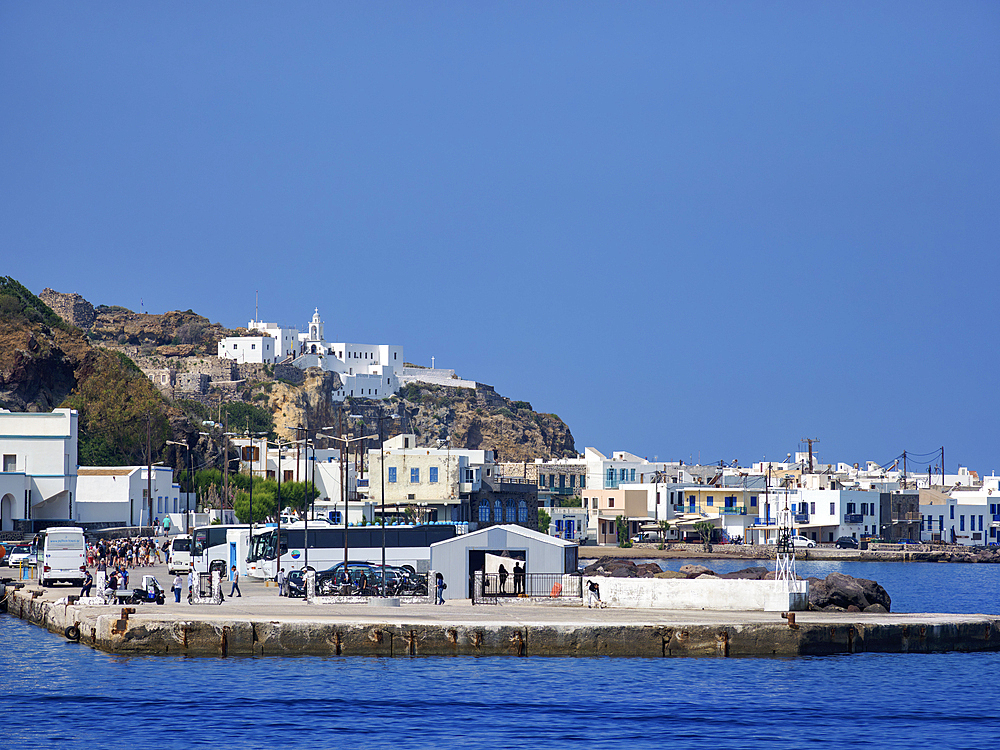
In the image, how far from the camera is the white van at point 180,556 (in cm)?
5682

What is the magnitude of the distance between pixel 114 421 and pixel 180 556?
5405 centimetres

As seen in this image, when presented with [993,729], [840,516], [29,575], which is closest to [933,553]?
[840,516]

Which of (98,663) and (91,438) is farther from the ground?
(91,438)

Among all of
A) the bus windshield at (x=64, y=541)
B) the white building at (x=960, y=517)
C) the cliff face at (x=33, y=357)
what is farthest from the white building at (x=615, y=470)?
the bus windshield at (x=64, y=541)

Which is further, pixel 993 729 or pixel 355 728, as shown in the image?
pixel 993 729

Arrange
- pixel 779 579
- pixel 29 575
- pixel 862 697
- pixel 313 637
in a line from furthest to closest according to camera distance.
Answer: pixel 29 575 → pixel 779 579 → pixel 313 637 → pixel 862 697

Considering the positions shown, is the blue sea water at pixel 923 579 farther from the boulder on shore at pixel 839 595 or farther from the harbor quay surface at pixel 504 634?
the harbor quay surface at pixel 504 634

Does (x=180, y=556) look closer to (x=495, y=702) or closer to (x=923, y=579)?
(x=495, y=702)

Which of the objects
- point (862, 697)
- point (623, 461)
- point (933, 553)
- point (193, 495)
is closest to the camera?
point (862, 697)

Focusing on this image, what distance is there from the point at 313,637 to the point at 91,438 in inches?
3091

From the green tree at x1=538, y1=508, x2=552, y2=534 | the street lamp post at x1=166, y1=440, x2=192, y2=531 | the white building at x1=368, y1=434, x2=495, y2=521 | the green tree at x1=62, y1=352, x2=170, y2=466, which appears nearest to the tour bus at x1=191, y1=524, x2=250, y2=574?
the white building at x1=368, y1=434, x2=495, y2=521

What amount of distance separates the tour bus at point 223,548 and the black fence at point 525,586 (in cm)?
1608

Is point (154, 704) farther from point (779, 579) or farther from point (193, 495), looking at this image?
point (193, 495)

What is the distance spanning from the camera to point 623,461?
436 feet
